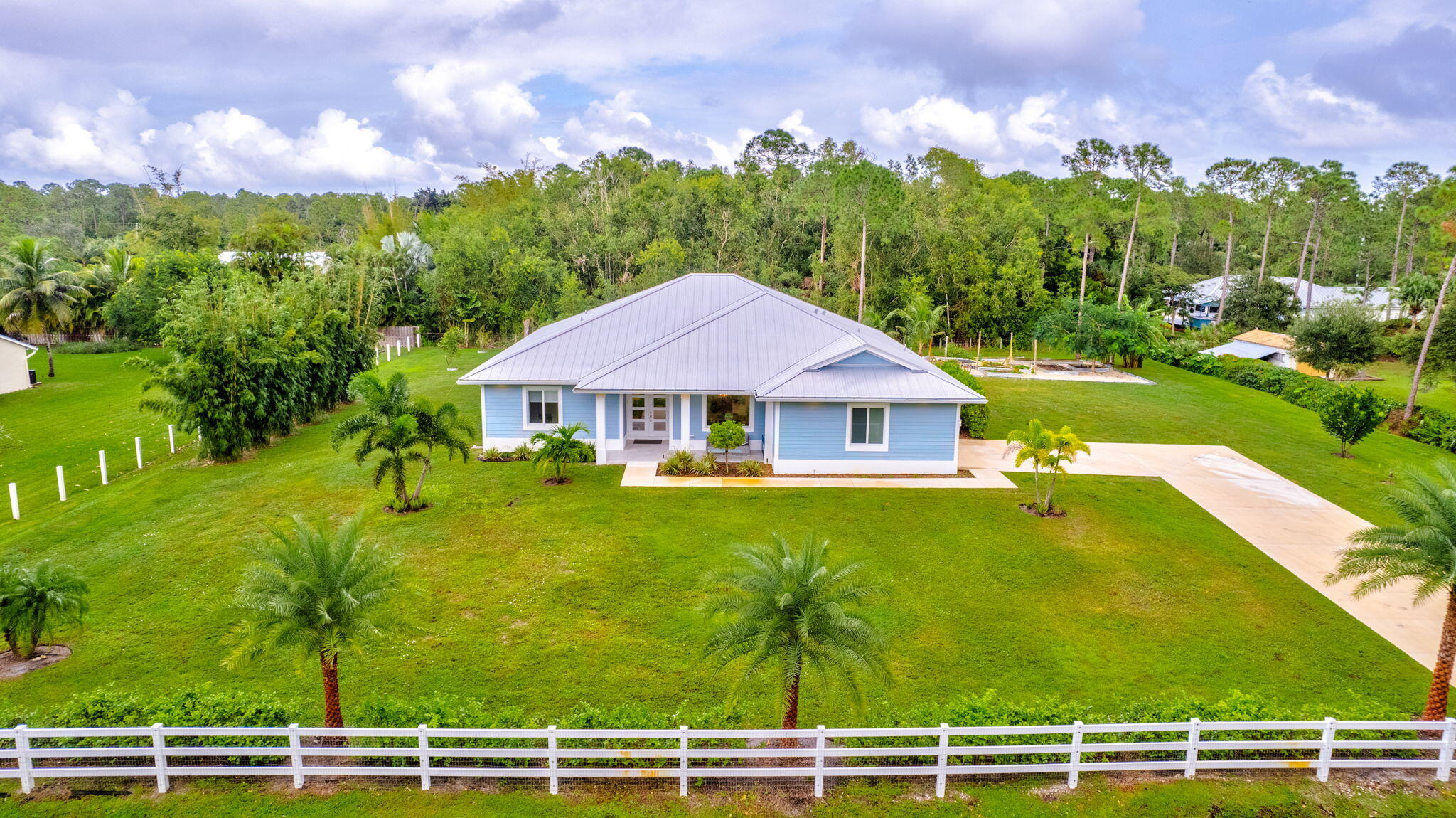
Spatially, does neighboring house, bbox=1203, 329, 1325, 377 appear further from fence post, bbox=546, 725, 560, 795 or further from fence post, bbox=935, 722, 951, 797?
fence post, bbox=546, 725, 560, 795

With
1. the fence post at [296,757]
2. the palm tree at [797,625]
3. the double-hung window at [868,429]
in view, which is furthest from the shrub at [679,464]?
the fence post at [296,757]

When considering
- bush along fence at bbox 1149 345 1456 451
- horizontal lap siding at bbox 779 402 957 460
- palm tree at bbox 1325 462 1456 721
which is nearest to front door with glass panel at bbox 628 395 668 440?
horizontal lap siding at bbox 779 402 957 460

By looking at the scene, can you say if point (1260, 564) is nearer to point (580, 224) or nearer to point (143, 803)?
point (143, 803)

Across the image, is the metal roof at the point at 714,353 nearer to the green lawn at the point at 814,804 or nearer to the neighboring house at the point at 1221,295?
the green lawn at the point at 814,804

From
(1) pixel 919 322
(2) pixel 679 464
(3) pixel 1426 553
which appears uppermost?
(1) pixel 919 322

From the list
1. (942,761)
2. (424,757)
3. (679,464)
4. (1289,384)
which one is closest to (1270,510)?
(679,464)

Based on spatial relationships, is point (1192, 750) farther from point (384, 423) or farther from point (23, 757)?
point (384, 423)

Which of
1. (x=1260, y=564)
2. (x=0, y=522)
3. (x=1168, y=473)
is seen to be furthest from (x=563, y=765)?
(x=1168, y=473)
